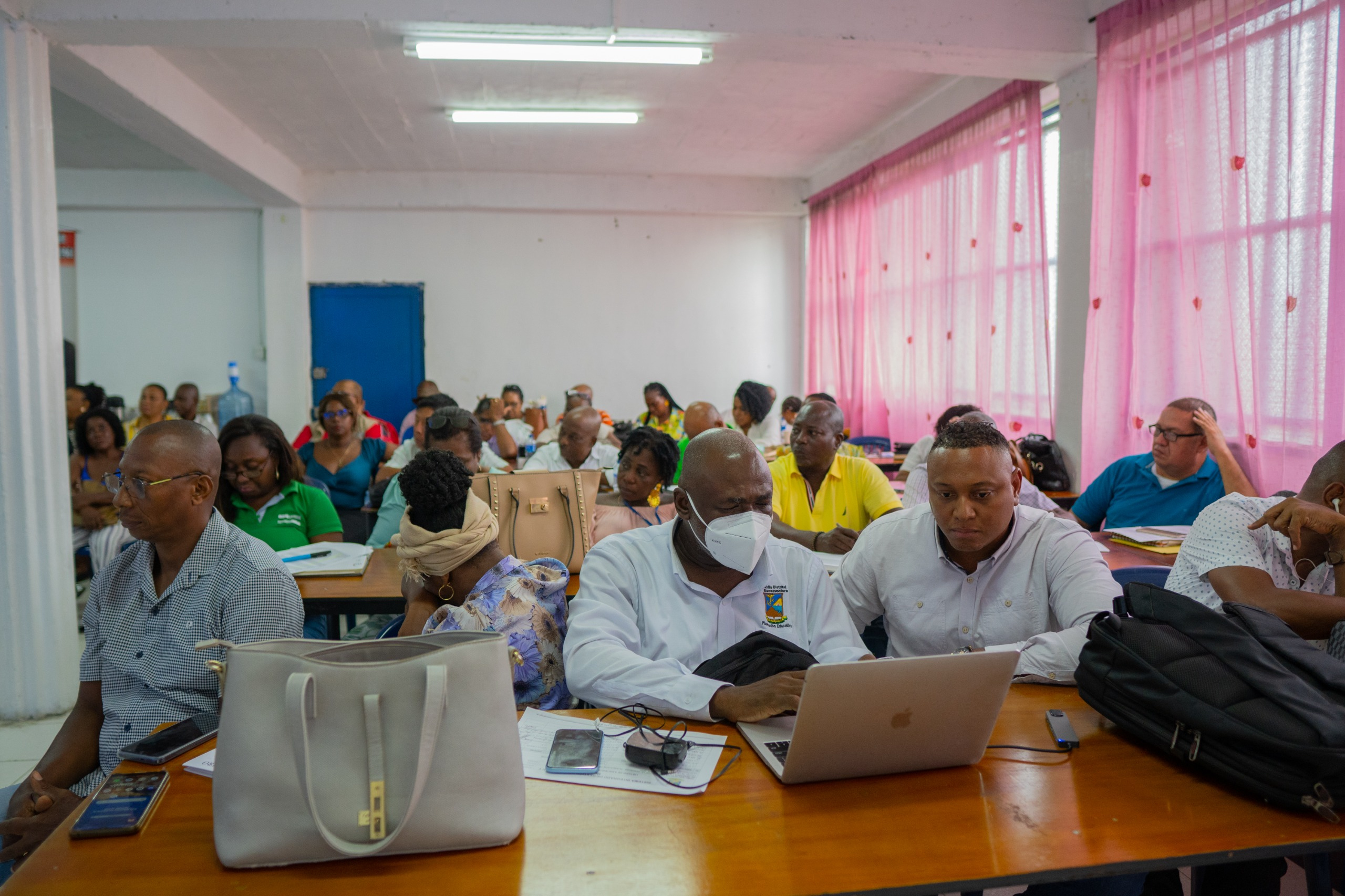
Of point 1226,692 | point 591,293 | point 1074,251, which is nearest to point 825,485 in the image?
point 1074,251

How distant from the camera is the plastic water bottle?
29.4ft

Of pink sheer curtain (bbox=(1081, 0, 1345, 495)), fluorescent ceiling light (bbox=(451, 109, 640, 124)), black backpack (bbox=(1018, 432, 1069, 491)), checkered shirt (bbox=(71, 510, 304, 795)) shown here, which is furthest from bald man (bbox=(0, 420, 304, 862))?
fluorescent ceiling light (bbox=(451, 109, 640, 124))

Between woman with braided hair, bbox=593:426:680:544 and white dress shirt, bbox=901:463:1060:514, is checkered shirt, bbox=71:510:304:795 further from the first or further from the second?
white dress shirt, bbox=901:463:1060:514

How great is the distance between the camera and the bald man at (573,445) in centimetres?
505

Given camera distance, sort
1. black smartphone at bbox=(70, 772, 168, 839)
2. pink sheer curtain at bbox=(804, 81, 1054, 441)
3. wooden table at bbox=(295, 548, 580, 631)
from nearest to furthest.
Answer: black smartphone at bbox=(70, 772, 168, 839) < wooden table at bbox=(295, 548, 580, 631) < pink sheer curtain at bbox=(804, 81, 1054, 441)

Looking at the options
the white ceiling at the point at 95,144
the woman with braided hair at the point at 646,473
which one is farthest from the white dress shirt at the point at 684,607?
the white ceiling at the point at 95,144

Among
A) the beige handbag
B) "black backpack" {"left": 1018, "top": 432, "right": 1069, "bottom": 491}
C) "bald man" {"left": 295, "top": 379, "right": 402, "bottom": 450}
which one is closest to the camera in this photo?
the beige handbag

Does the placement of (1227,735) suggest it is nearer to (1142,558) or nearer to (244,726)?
(244,726)

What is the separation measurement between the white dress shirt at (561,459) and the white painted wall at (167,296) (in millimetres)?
5350

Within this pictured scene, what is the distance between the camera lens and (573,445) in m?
5.07

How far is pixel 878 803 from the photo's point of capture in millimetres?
1345

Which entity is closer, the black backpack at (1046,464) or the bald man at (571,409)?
the black backpack at (1046,464)

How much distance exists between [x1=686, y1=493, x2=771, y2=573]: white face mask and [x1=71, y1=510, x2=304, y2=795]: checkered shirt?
95 centimetres

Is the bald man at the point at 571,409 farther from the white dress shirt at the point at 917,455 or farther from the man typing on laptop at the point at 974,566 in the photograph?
the man typing on laptop at the point at 974,566
